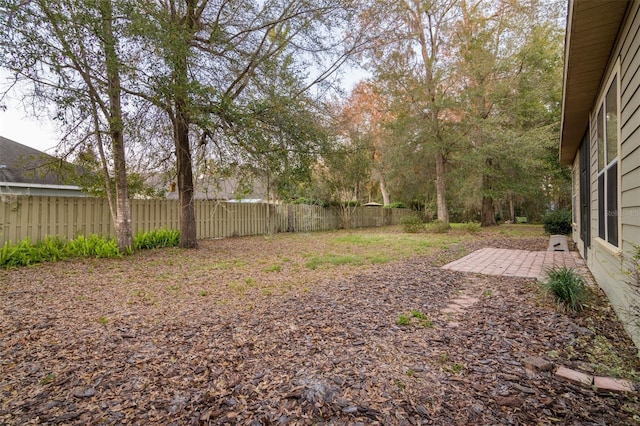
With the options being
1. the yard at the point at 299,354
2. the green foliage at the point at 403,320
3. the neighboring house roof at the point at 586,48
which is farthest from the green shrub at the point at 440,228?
the green foliage at the point at 403,320

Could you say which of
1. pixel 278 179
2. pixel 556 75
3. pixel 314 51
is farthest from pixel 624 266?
pixel 556 75

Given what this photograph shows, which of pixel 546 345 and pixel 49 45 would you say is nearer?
pixel 546 345

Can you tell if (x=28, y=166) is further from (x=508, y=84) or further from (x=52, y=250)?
(x=508, y=84)

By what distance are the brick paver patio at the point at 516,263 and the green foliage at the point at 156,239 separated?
6.74 m

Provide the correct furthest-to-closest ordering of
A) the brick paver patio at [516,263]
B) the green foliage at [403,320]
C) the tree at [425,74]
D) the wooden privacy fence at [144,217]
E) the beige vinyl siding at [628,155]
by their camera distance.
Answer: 1. the tree at [425,74]
2. the wooden privacy fence at [144,217]
3. the brick paver patio at [516,263]
4. the green foliage at [403,320]
5. the beige vinyl siding at [628,155]

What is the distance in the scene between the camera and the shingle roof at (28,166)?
6.45 m

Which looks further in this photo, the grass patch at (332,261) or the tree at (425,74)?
the tree at (425,74)

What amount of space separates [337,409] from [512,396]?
1.01 meters

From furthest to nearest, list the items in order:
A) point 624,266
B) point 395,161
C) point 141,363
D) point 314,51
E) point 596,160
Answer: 1. point 395,161
2. point 314,51
3. point 596,160
4. point 624,266
5. point 141,363

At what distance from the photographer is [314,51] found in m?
7.27

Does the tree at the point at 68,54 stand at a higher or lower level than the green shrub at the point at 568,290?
higher

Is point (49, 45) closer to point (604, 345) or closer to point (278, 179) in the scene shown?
point (278, 179)

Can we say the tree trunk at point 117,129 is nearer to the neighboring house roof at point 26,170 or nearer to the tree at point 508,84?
the neighboring house roof at point 26,170

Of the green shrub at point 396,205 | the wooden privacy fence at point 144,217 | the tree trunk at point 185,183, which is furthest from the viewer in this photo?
the green shrub at point 396,205
